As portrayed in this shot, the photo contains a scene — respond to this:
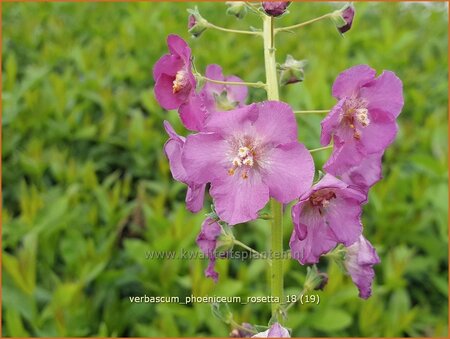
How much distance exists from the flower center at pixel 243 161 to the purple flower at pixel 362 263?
351 millimetres

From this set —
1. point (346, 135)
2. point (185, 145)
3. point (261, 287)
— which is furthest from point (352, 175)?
point (261, 287)

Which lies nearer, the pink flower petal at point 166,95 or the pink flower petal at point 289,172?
the pink flower petal at point 289,172

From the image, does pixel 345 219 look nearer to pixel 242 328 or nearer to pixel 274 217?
pixel 274 217

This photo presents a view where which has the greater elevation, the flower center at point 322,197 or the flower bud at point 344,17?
the flower bud at point 344,17

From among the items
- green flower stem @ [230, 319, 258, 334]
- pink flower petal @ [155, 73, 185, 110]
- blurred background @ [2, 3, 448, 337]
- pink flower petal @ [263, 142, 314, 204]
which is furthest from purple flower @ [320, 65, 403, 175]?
blurred background @ [2, 3, 448, 337]

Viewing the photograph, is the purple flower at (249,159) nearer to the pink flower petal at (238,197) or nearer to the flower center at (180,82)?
the pink flower petal at (238,197)

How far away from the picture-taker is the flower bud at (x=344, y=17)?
4.51ft

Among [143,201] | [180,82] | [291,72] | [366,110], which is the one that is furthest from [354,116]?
[143,201]

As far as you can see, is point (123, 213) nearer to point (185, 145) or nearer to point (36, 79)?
point (36, 79)

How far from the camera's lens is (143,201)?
2.69 m

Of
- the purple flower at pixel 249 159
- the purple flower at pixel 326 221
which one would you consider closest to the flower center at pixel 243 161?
the purple flower at pixel 249 159

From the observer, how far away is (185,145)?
118 centimetres

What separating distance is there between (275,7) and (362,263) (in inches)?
24.3

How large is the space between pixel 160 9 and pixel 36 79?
1690 millimetres
